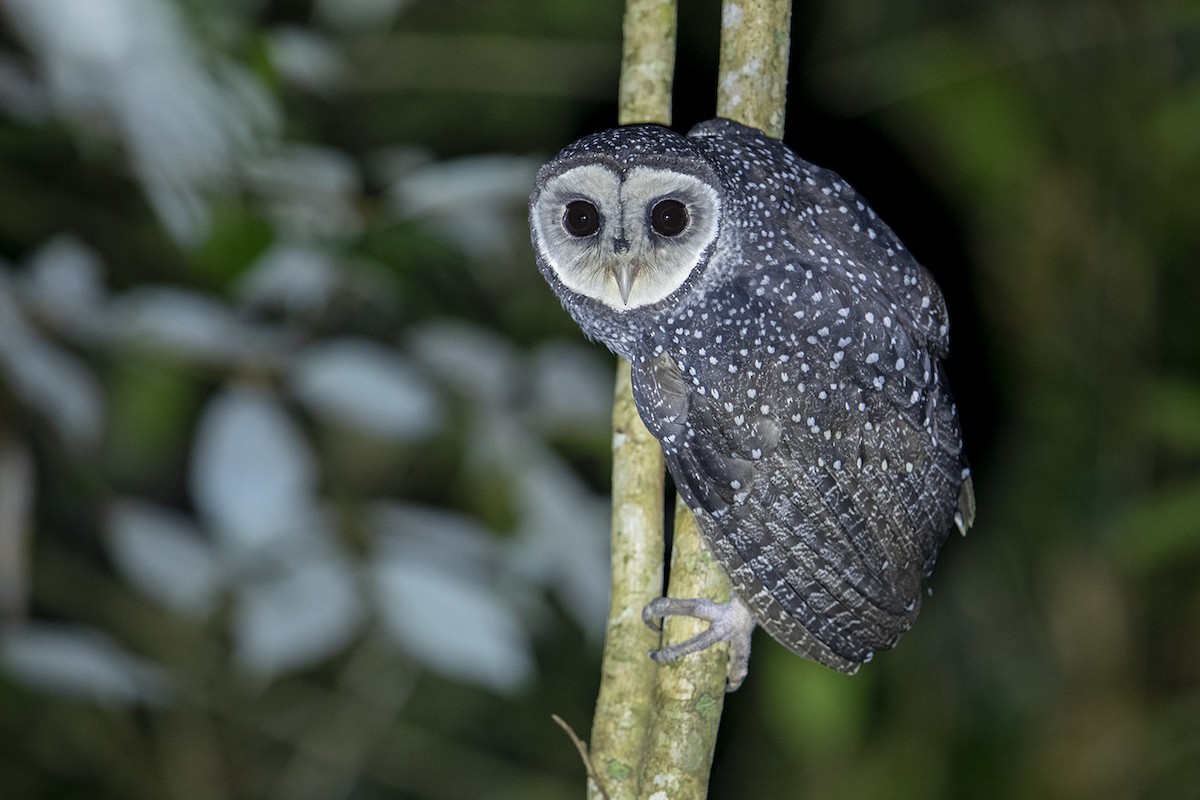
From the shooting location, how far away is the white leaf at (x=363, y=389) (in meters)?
2.21

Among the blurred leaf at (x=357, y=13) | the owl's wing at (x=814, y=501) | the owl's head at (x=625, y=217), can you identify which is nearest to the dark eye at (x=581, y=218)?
the owl's head at (x=625, y=217)

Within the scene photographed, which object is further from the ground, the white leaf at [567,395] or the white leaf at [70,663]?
the white leaf at [567,395]

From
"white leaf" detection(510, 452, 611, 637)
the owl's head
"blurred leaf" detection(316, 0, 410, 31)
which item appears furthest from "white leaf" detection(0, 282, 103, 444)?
the owl's head

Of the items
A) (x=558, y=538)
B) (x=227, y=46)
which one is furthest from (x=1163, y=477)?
(x=227, y=46)

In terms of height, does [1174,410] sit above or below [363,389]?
above

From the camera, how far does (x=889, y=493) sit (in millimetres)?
1776

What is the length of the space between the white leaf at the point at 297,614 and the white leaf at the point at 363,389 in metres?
0.30

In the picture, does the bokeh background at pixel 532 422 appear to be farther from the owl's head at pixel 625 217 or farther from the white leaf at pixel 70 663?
the owl's head at pixel 625 217

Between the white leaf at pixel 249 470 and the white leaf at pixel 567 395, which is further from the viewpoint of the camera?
the white leaf at pixel 567 395

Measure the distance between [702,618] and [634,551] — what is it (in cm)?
13

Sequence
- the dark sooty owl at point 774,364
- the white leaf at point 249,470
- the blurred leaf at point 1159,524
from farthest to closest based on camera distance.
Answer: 1. the blurred leaf at point 1159,524
2. the white leaf at point 249,470
3. the dark sooty owl at point 774,364

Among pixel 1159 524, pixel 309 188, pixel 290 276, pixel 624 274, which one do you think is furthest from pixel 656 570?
pixel 1159 524

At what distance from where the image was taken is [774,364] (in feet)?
5.55

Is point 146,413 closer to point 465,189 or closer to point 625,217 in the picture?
point 465,189
